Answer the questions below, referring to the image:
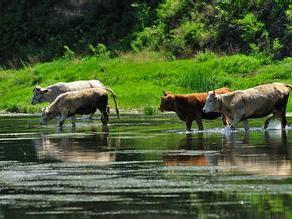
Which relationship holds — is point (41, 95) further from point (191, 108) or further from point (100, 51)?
point (100, 51)

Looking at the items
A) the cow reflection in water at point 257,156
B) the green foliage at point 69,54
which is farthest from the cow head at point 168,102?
the green foliage at point 69,54

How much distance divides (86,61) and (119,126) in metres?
19.9

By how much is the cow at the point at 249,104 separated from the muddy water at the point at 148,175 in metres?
0.55

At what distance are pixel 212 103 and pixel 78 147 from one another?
209 inches

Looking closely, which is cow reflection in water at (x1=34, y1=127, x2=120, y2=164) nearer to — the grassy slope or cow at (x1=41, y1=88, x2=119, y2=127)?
cow at (x1=41, y1=88, x2=119, y2=127)

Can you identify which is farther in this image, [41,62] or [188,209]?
[41,62]

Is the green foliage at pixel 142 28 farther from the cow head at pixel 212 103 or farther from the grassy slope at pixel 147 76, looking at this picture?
the cow head at pixel 212 103

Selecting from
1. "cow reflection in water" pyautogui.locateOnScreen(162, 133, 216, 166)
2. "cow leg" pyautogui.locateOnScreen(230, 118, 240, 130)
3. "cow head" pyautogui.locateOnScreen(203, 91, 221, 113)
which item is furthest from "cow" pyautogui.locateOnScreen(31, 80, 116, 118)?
"cow reflection in water" pyautogui.locateOnScreen(162, 133, 216, 166)

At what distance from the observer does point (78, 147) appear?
24375 mm

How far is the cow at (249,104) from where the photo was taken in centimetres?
2842

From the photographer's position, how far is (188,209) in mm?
13391

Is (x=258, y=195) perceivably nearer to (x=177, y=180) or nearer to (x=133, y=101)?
(x=177, y=180)

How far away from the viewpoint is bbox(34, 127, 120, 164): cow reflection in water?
21.5 metres

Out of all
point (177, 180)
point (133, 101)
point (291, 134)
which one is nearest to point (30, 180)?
point (177, 180)
